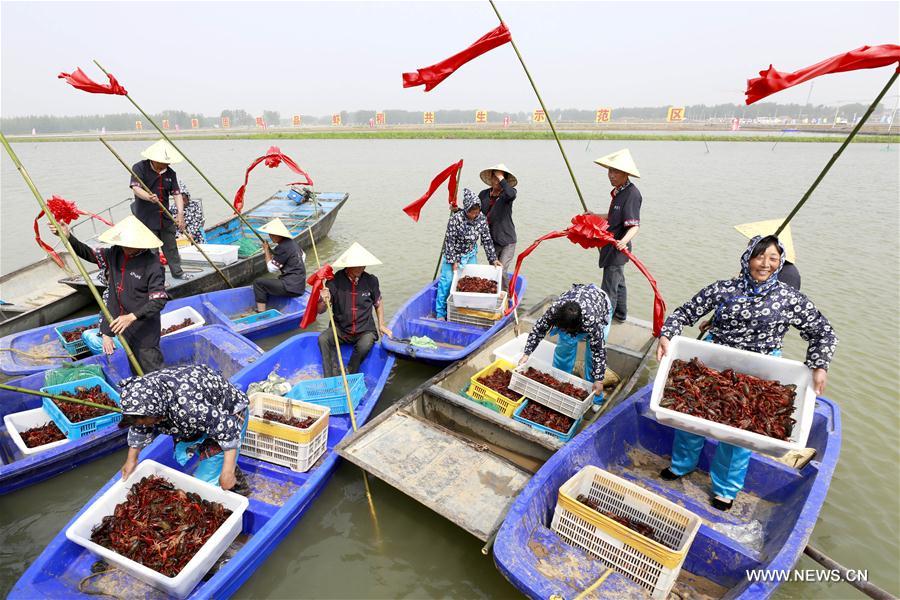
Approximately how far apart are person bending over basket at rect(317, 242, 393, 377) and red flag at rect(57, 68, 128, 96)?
409 cm

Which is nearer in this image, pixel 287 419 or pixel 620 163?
pixel 287 419

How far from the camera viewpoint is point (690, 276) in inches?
412

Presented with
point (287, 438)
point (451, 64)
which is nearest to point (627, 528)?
point (287, 438)

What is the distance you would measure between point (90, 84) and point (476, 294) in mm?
6007

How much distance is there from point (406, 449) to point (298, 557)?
1291 mm

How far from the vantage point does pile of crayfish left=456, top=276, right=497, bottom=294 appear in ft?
23.7

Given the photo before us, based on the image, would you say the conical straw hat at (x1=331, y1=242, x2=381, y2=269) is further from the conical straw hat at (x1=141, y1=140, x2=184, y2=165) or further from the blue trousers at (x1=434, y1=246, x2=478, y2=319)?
the conical straw hat at (x1=141, y1=140, x2=184, y2=165)

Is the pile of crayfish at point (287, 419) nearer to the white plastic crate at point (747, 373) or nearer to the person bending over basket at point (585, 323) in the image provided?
the person bending over basket at point (585, 323)

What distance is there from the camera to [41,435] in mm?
4672

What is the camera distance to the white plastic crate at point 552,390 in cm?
484

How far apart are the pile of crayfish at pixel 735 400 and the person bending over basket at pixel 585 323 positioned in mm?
915

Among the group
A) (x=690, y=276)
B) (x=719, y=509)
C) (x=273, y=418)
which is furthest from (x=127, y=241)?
(x=690, y=276)

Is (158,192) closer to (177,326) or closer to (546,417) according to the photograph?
(177,326)

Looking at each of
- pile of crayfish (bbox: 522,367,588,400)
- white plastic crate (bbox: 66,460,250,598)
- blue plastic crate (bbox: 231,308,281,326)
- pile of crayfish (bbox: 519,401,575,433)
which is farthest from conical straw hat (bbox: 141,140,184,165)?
pile of crayfish (bbox: 519,401,575,433)
